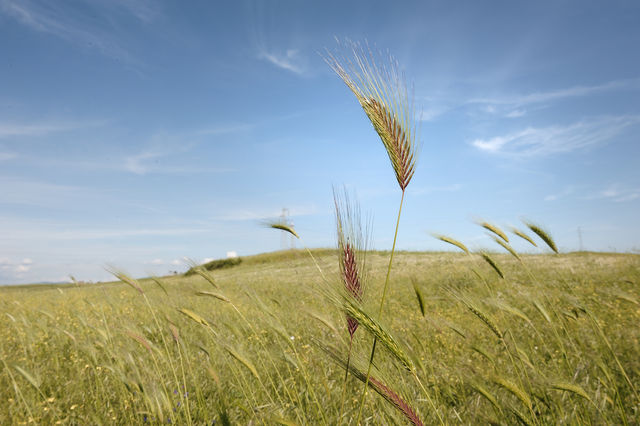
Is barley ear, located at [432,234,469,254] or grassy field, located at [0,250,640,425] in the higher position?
barley ear, located at [432,234,469,254]

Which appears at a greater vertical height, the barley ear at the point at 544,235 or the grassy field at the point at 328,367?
the barley ear at the point at 544,235

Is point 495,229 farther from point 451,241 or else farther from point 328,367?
point 328,367

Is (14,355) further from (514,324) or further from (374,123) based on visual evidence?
(514,324)

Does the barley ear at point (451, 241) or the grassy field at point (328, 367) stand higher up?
the barley ear at point (451, 241)

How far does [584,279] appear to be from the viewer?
1191cm

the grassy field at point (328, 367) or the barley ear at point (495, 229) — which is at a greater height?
the barley ear at point (495, 229)

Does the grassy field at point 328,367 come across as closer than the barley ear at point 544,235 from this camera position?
Yes

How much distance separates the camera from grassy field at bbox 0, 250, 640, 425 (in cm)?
229

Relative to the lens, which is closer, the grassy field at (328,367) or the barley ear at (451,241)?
the grassy field at (328,367)

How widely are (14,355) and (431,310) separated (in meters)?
8.08

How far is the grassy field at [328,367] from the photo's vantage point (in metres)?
2.29

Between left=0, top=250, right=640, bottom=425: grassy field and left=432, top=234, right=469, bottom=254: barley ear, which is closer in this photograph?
left=0, top=250, right=640, bottom=425: grassy field

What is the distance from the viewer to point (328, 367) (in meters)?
4.77

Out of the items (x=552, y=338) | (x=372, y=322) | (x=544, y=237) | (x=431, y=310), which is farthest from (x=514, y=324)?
(x=372, y=322)
